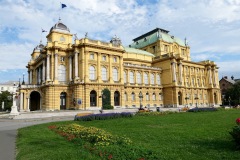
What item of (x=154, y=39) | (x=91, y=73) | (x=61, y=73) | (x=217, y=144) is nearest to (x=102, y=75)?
(x=91, y=73)

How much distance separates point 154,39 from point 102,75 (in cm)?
3305

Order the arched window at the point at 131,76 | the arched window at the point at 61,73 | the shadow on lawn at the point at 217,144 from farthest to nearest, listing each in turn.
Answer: the arched window at the point at 131,76
the arched window at the point at 61,73
the shadow on lawn at the point at 217,144

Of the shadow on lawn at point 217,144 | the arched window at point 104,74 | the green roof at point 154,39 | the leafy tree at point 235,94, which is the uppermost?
the green roof at point 154,39

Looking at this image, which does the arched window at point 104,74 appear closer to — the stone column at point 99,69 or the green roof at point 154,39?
the stone column at point 99,69

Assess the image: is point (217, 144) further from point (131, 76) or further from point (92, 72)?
point (131, 76)

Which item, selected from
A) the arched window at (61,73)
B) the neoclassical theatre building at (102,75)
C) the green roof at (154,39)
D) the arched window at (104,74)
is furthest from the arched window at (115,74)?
the green roof at (154,39)

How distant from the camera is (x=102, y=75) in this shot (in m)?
57.3

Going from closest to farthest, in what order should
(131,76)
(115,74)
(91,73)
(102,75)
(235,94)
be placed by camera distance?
(91,73) → (102,75) → (115,74) → (131,76) → (235,94)

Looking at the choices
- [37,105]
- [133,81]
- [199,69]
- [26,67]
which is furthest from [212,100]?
[26,67]

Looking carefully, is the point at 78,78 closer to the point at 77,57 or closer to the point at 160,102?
the point at 77,57

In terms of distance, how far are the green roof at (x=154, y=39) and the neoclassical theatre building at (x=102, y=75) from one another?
42cm

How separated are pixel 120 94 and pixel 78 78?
12102 mm

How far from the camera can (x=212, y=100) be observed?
280 feet

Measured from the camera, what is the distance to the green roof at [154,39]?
3189 inches
